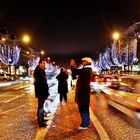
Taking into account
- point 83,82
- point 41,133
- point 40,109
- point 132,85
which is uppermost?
point 83,82

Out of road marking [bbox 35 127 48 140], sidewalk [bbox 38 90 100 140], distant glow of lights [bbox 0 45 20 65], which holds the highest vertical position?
distant glow of lights [bbox 0 45 20 65]

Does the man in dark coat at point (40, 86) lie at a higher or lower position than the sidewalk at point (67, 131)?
higher

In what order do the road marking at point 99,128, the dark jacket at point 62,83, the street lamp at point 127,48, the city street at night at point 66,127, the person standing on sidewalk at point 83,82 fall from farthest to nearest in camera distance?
the street lamp at point 127,48
the dark jacket at point 62,83
the person standing on sidewalk at point 83,82
the city street at night at point 66,127
the road marking at point 99,128

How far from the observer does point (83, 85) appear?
9.61 meters

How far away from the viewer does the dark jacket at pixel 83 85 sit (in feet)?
31.3

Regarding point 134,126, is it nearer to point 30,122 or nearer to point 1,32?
point 30,122

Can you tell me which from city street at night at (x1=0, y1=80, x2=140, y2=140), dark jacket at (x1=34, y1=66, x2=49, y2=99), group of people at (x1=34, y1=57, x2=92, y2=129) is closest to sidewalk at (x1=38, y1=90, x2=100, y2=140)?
city street at night at (x1=0, y1=80, x2=140, y2=140)

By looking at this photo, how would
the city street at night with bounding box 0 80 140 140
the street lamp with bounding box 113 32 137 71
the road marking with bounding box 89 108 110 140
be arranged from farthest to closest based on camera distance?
the street lamp with bounding box 113 32 137 71 < the city street at night with bounding box 0 80 140 140 < the road marking with bounding box 89 108 110 140

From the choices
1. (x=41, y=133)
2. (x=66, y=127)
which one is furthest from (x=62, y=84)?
(x=41, y=133)

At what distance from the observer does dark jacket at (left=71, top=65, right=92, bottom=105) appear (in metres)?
9.53

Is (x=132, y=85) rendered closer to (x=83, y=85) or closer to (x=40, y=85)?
(x=83, y=85)

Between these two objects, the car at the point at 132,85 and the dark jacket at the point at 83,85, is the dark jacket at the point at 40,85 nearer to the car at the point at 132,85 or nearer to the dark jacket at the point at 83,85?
the dark jacket at the point at 83,85

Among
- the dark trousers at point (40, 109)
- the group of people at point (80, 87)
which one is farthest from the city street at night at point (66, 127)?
the group of people at point (80, 87)

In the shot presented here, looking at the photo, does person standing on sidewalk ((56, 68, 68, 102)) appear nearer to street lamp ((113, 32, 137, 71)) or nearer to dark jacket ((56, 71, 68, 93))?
dark jacket ((56, 71, 68, 93))
